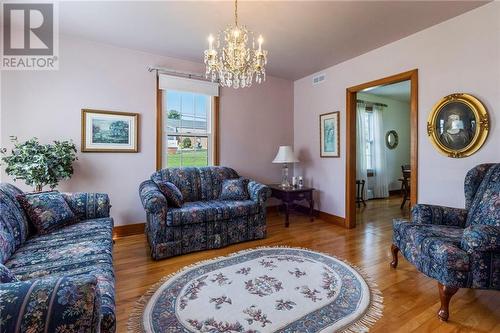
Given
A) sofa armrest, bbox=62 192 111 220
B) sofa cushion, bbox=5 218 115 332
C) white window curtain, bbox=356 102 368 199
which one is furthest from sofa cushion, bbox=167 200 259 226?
white window curtain, bbox=356 102 368 199

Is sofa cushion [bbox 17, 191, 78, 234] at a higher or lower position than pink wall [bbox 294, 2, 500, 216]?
lower

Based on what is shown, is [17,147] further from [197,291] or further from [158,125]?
[197,291]

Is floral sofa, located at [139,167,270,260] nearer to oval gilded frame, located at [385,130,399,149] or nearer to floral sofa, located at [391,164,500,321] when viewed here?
floral sofa, located at [391,164,500,321]

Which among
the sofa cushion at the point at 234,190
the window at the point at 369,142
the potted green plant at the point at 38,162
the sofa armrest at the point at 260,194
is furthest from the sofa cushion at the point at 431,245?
the window at the point at 369,142

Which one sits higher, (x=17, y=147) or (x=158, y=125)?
(x=158, y=125)

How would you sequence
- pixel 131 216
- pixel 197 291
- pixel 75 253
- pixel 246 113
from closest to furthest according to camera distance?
pixel 75 253 < pixel 197 291 < pixel 131 216 < pixel 246 113

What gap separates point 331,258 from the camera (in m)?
2.68

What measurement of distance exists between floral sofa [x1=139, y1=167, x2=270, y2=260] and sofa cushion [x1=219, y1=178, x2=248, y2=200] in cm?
8

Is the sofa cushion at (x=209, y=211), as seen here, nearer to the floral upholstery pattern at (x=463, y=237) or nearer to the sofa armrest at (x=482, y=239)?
the floral upholstery pattern at (x=463, y=237)

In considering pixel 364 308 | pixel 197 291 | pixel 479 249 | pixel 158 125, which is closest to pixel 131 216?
pixel 158 125

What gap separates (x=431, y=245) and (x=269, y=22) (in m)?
2.59

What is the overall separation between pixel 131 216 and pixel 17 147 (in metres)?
1.49

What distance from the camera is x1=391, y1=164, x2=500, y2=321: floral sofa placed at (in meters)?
Answer: 1.67

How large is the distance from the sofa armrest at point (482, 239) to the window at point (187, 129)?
10.7 feet
